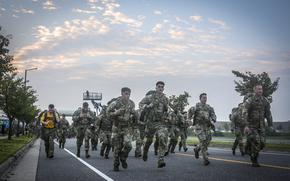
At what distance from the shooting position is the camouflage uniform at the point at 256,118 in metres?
12.2

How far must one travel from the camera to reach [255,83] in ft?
184

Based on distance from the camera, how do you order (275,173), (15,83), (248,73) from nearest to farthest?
1. (275,173)
2. (15,83)
3. (248,73)

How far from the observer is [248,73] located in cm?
5956

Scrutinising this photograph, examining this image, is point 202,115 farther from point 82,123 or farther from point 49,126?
point 49,126

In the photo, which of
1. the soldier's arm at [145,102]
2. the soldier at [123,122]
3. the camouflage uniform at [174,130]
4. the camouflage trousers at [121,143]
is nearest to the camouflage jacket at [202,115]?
the soldier's arm at [145,102]

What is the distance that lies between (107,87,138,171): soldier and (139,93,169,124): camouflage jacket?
364 millimetres

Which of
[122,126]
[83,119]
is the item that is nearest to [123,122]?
[122,126]

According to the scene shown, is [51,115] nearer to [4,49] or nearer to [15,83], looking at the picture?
[4,49]

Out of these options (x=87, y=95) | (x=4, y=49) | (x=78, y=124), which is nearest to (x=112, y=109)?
(x=78, y=124)

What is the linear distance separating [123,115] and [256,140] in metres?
3.87

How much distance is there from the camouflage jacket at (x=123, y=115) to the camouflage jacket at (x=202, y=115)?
8.75ft

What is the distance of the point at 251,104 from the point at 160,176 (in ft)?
13.8

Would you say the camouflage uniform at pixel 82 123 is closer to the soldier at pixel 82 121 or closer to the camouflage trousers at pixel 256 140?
the soldier at pixel 82 121

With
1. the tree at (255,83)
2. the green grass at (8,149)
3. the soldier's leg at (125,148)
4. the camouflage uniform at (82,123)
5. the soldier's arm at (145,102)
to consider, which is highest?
the tree at (255,83)
